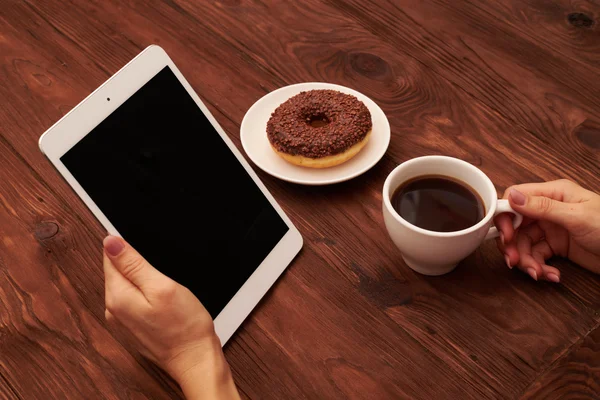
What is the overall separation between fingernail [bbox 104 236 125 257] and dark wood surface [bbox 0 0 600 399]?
19 cm

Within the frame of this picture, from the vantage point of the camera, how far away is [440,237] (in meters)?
0.84

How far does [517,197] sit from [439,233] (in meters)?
0.14

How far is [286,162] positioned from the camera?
3.66 ft

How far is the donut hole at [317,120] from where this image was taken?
1.14 meters

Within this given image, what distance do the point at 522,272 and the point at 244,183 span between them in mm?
461

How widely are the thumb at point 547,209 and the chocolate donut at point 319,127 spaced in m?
0.31

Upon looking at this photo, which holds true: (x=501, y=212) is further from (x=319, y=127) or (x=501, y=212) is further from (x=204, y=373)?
(x=204, y=373)

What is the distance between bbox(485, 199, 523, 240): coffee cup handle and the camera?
2.91 feet

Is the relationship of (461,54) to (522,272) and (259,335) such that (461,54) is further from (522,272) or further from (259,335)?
(259,335)

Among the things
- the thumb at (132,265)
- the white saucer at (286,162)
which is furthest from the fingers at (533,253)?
the thumb at (132,265)

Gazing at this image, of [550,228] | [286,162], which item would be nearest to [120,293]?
[286,162]

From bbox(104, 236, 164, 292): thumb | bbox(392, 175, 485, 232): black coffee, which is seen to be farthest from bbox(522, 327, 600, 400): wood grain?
bbox(104, 236, 164, 292): thumb

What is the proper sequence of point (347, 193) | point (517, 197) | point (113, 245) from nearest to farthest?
1. point (113, 245)
2. point (517, 197)
3. point (347, 193)

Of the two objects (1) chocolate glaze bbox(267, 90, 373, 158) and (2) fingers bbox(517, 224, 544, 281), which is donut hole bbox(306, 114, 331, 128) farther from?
(2) fingers bbox(517, 224, 544, 281)
